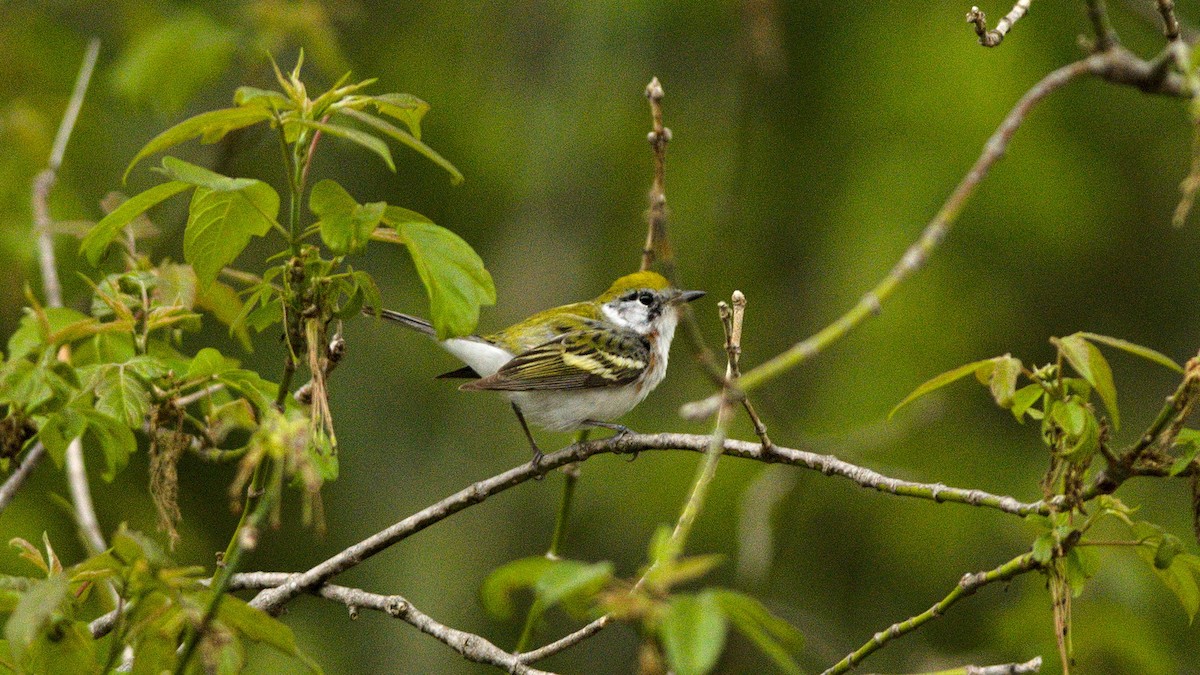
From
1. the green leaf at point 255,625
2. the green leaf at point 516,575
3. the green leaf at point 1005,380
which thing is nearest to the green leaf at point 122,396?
the green leaf at point 255,625

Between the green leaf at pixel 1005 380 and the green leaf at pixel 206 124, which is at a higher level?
the green leaf at pixel 206 124

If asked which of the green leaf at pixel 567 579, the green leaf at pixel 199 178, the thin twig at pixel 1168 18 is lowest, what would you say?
the green leaf at pixel 567 579

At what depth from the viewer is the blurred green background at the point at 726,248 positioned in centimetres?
666

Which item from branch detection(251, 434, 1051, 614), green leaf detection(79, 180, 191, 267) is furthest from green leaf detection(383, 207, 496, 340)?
branch detection(251, 434, 1051, 614)

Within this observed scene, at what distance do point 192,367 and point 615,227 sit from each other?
245 inches

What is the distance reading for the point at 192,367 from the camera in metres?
2.60

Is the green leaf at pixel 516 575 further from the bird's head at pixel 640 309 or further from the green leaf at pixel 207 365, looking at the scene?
the bird's head at pixel 640 309

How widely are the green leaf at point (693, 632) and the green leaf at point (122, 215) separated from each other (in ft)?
4.38

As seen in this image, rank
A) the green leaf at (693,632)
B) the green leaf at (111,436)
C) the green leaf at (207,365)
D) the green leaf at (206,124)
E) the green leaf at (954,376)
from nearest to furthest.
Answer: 1. the green leaf at (693,632)
2. the green leaf at (206,124)
3. the green leaf at (954,376)
4. the green leaf at (111,436)
5. the green leaf at (207,365)

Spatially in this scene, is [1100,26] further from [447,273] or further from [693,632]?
[447,273]

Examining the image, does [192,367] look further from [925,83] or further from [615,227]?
[615,227]

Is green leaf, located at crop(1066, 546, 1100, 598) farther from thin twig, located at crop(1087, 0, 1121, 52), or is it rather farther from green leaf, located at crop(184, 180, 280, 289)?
green leaf, located at crop(184, 180, 280, 289)

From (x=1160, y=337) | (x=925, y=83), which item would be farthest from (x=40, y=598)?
(x=1160, y=337)

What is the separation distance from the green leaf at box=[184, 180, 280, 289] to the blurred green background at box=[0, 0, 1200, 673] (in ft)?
11.3
